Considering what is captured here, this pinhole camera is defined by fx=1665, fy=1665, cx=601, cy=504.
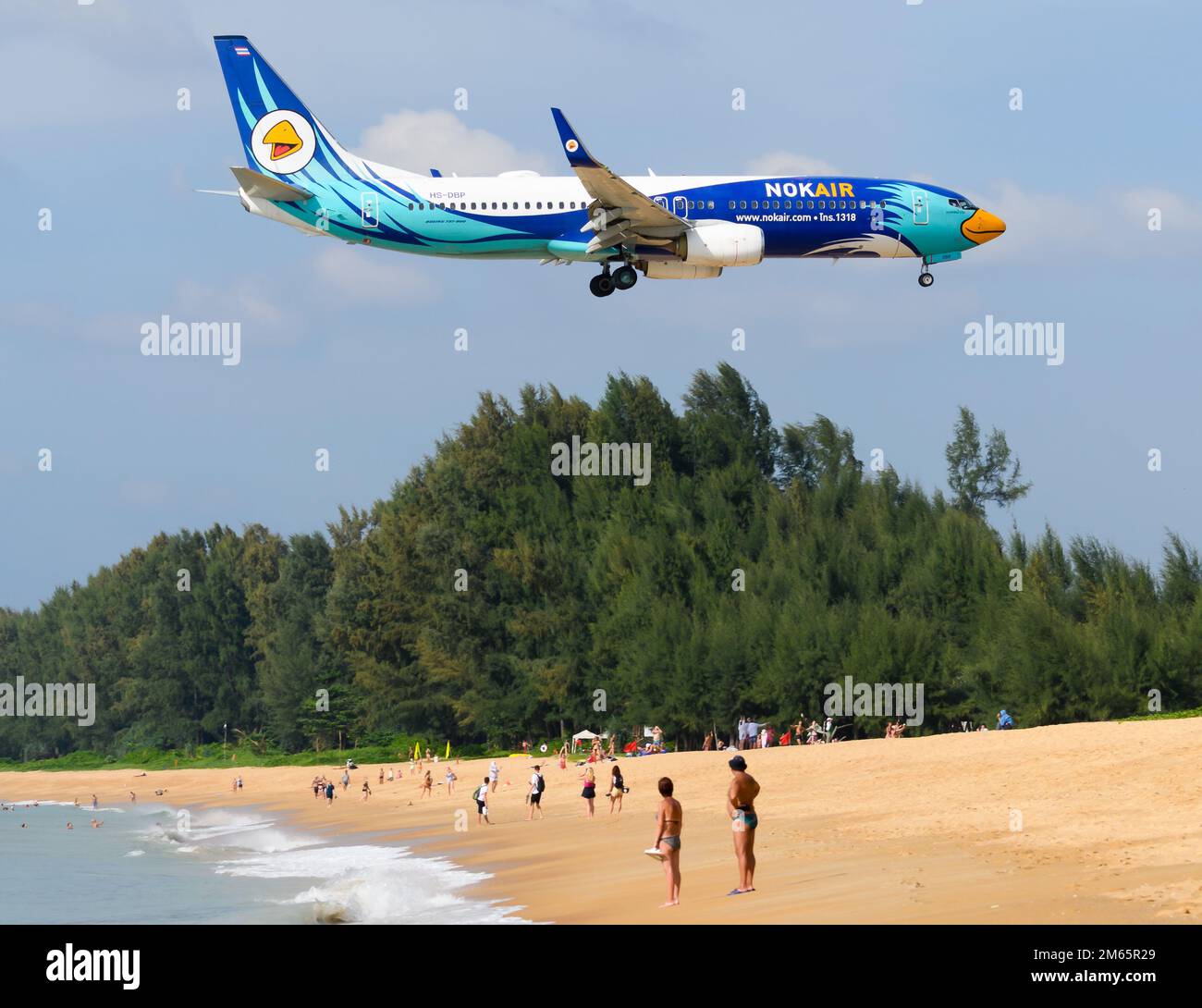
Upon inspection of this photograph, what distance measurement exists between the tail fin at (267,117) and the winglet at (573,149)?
27.3ft

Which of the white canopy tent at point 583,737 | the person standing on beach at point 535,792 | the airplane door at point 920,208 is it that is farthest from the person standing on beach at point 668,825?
the white canopy tent at point 583,737

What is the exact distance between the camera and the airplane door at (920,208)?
42.5 meters

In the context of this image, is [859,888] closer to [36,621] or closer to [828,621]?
[828,621]

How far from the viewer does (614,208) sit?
39.6m

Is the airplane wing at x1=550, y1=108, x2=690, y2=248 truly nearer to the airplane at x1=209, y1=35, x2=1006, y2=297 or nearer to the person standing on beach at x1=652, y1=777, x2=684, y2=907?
the airplane at x1=209, y1=35, x2=1006, y2=297

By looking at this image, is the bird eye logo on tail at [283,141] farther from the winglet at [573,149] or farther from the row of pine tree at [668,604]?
the row of pine tree at [668,604]

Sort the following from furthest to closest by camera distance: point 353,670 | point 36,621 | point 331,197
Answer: point 36,621, point 353,670, point 331,197

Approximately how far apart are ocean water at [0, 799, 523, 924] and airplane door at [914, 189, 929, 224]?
65.6 ft

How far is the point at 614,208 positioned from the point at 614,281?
6.53 ft

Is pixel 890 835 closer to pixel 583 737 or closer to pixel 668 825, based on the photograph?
pixel 668 825

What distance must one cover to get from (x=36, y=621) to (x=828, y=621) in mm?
124616

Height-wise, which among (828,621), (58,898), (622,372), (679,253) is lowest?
(58,898)
